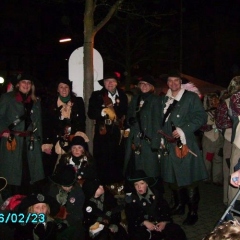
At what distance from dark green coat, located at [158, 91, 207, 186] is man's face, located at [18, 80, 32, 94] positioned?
1.97 meters

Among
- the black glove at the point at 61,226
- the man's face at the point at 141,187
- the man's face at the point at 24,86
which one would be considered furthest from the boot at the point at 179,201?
the man's face at the point at 24,86

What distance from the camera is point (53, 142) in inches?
207

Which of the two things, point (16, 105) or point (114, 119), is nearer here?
point (16, 105)

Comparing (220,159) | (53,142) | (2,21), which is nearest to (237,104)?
(53,142)

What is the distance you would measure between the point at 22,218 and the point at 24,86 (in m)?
1.88

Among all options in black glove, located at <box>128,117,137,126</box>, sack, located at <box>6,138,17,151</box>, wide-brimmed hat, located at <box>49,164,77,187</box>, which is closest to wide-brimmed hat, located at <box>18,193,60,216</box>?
wide-brimmed hat, located at <box>49,164,77,187</box>

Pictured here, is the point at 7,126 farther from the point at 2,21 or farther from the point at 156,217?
the point at 2,21

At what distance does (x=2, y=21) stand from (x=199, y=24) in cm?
1470

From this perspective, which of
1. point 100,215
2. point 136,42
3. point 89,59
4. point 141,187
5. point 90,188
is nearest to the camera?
point 100,215

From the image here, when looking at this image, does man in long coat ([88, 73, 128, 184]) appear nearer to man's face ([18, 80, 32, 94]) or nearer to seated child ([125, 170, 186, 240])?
seated child ([125, 170, 186, 240])

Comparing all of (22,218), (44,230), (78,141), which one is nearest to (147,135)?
(78,141)

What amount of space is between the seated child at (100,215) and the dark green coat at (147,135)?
83 centimetres

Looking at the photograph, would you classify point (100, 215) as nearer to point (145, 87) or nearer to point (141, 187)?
point (141, 187)

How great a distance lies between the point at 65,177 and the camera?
459cm
